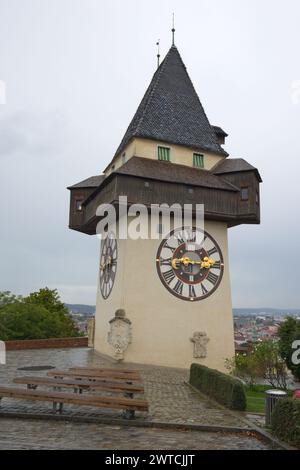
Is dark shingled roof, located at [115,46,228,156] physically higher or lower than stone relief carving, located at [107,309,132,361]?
higher

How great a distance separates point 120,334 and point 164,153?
757 centimetres

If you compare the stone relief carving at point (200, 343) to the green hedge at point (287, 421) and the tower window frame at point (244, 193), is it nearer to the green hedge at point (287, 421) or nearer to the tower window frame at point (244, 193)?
the tower window frame at point (244, 193)

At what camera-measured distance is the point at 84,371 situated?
10.0 metres

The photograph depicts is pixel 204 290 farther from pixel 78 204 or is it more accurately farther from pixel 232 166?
pixel 78 204

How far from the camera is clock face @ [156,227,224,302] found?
17047 mm

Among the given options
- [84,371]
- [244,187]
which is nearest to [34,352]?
[84,371]

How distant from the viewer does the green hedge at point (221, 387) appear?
9.07 metres

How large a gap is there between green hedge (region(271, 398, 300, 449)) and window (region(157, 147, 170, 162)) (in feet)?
43.8

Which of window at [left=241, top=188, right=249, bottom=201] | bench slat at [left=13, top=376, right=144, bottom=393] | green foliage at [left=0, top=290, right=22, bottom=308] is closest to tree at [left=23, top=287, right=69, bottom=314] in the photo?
green foliage at [left=0, top=290, right=22, bottom=308]

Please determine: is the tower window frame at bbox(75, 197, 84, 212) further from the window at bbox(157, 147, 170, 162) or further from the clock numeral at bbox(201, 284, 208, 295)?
the clock numeral at bbox(201, 284, 208, 295)

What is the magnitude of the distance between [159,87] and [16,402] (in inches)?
627

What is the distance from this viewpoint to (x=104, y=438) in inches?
252

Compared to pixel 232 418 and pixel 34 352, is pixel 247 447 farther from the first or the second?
pixel 34 352

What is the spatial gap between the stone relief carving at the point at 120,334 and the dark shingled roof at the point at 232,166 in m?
7.24
